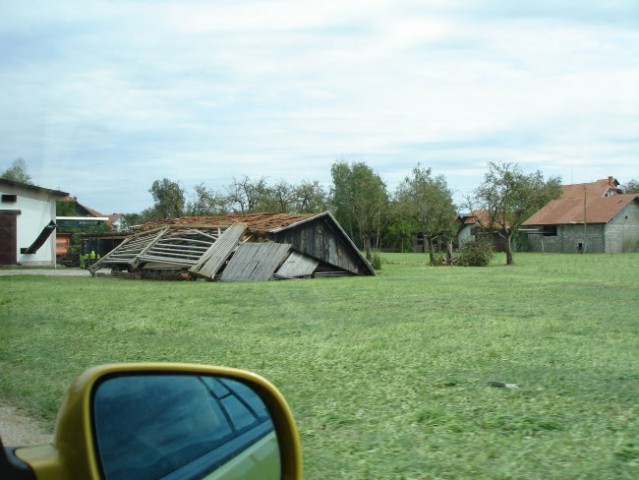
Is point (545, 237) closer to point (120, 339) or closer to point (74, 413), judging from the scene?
point (120, 339)

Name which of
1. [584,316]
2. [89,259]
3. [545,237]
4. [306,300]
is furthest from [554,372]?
[545,237]

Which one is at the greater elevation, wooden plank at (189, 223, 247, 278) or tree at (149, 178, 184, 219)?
tree at (149, 178, 184, 219)

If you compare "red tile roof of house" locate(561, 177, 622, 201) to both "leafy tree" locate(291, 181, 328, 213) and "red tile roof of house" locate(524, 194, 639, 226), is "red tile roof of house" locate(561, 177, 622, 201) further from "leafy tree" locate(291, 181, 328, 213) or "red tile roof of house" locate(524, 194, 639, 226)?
"leafy tree" locate(291, 181, 328, 213)

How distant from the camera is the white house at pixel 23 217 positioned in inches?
663

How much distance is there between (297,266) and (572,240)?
4778 cm

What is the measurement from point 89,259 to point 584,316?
28.7 meters

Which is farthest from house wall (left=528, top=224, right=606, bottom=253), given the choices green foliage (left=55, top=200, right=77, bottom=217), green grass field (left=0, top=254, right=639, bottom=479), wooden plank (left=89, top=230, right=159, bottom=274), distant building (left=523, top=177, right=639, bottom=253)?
green foliage (left=55, top=200, right=77, bottom=217)

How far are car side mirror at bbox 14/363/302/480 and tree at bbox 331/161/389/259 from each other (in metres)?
43.3

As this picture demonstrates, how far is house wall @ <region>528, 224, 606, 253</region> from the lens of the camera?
2601 inches

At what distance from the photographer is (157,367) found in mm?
1833

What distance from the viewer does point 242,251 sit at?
27500mm

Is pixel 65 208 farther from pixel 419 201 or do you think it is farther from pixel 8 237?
pixel 419 201

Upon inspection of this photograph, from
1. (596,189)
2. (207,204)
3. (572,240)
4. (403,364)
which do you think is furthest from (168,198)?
(596,189)

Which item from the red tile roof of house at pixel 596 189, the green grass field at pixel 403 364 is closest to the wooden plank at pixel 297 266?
the green grass field at pixel 403 364
